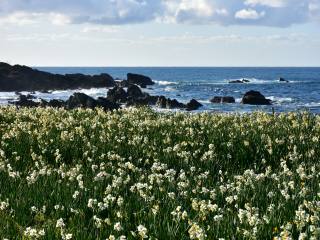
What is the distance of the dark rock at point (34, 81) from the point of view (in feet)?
326

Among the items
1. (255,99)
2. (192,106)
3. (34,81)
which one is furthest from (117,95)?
(34,81)

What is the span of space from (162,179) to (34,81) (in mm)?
96136

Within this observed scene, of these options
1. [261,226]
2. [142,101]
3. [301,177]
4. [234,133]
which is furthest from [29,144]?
[142,101]

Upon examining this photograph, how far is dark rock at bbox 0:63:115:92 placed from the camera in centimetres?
9925

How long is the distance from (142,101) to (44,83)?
44589mm

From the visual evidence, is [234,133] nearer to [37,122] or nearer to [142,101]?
[37,122]

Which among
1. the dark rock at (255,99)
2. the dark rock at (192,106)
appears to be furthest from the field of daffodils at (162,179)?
the dark rock at (255,99)

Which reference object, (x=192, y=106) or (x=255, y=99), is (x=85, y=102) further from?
→ (x=255, y=99)

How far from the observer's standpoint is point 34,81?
337 ft

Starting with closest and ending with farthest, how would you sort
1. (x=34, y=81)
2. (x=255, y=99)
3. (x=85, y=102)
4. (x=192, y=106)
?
(x=85, y=102) → (x=192, y=106) → (x=255, y=99) → (x=34, y=81)

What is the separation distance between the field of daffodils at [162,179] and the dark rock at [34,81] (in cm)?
8214

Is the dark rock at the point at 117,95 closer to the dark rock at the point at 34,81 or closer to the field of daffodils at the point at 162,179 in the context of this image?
the dark rock at the point at 34,81

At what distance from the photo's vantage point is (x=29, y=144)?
1367 cm

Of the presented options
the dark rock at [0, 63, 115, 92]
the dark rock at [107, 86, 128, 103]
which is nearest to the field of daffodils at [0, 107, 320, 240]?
the dark rock at [107, 86, 128, 103]
